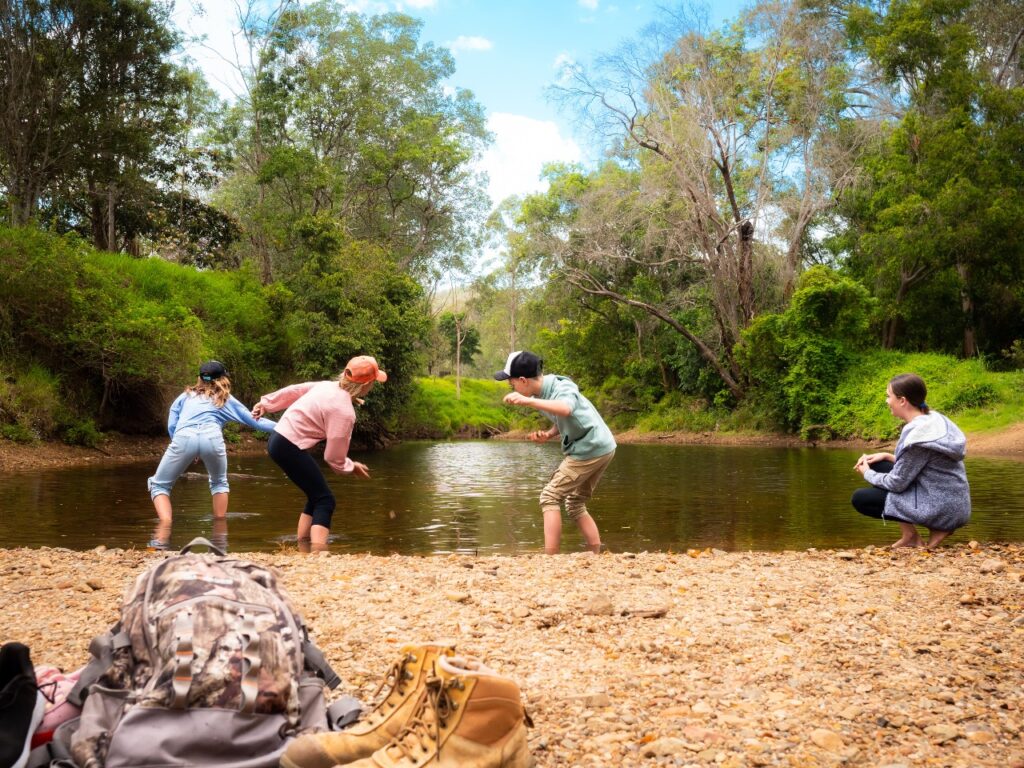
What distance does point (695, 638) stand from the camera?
4375 millimetres

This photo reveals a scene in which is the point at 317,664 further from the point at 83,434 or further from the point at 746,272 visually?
the point at 746,272

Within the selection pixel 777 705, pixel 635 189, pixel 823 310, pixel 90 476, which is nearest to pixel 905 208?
pixel 823 310

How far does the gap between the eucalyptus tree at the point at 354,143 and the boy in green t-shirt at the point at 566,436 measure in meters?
29.2

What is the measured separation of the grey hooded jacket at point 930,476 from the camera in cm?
728

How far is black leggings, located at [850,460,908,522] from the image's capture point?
25.6ft

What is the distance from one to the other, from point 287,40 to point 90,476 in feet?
106

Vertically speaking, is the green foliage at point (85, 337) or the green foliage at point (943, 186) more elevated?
the green foliage at point (943, 186)

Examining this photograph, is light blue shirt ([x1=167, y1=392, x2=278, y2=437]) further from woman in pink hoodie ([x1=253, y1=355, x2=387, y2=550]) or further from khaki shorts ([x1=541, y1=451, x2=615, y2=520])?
khaki shorts ([x1=541, y1=451, x2=615, y2=520])

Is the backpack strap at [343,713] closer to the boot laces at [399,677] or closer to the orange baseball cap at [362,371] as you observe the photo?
the boot laces at [399,677]

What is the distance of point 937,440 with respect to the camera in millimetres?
7211

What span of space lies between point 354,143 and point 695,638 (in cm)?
4679

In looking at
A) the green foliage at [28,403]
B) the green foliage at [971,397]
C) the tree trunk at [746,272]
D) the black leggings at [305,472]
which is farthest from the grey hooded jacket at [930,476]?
the tree trunk at [746,272]

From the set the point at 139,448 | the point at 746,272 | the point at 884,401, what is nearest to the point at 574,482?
the point at 139,448

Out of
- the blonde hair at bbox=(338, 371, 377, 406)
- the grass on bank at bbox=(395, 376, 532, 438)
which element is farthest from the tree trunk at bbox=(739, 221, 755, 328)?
the blonde hair at bbox=(338, 371, 377, 406)
